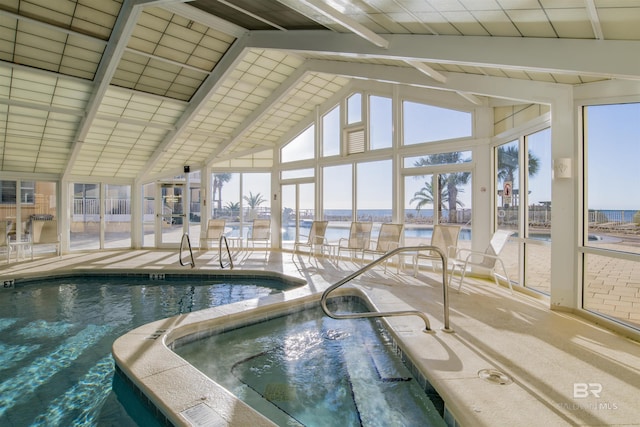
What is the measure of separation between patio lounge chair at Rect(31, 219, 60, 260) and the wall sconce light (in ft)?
35.6

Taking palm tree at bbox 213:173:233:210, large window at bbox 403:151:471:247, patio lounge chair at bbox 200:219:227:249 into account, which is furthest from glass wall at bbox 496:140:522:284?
palm tree at bbox 213:173:233:210

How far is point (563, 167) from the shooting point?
3.99 m

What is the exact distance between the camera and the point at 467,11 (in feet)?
10.5

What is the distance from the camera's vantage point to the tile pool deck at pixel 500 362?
6.94 feet

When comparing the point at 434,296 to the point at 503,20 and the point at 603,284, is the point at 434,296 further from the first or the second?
the point at 503,20

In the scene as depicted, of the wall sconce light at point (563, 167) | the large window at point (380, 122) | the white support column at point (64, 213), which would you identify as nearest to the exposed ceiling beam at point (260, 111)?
the large window at point (380, 122)

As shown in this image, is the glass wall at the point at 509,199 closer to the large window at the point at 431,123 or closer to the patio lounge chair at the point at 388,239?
the large window at the point at 431,123

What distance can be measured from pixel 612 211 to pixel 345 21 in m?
3.72

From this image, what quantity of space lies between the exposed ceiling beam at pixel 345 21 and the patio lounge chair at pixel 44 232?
839 centimetres

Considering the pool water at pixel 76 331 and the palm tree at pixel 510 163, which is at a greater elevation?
the palm tree at pixel 510 163

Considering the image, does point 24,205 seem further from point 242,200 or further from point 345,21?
point 345,21

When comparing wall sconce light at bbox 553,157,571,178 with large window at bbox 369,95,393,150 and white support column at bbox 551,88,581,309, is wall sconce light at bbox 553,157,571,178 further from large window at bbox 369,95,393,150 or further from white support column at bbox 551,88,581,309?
large window at bbox 369,95,393,150

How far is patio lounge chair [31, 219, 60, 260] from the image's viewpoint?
845cm

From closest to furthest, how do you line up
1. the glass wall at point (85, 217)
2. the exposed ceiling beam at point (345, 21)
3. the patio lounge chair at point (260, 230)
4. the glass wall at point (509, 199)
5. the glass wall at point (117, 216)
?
the exposed ceiling beam at point (345, 21) → the glass wall at point (509, 199) → the patio lounge chair at point (260, 230) → the glass wall at point (85, 217) → the glass wall at point (117, 216)
